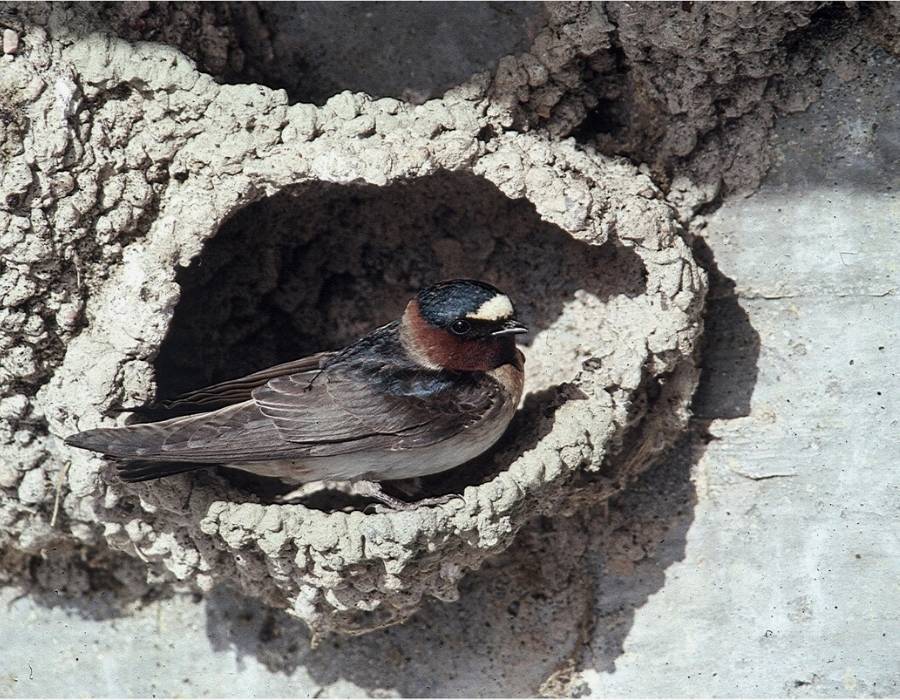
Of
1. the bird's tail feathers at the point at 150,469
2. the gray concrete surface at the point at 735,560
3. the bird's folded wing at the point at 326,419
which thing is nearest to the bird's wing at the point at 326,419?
the bird's folded wing at the point at 326,419

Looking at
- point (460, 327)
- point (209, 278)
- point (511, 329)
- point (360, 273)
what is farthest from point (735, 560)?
point (209, 278)

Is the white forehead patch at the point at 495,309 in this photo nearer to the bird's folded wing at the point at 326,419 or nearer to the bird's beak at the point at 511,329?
the bird's beak at the point at 511,329

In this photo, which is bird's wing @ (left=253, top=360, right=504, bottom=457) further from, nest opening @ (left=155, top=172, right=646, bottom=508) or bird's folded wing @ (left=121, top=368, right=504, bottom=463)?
nest opening @ (left=155, top=172, right=646, bottom=508)

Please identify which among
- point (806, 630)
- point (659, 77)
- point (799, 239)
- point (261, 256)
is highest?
point (659, 77)

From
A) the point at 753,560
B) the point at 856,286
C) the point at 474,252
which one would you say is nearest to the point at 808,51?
the point at 856,286

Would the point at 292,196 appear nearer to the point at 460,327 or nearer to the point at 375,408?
the point at 460,327

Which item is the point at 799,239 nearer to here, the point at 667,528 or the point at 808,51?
the point at 808,51
